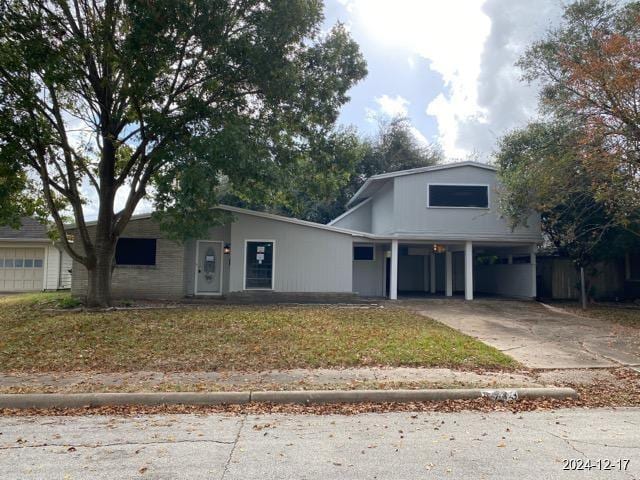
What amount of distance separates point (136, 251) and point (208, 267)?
2739mm

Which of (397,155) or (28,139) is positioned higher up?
(397,155)

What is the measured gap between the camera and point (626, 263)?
760 inches

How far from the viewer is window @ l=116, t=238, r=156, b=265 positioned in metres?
16.8

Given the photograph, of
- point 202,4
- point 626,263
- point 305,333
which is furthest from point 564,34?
point 305,333

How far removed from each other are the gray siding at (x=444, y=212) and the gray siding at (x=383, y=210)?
0.60 metres

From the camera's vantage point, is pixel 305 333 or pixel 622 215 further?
pixel 622 215

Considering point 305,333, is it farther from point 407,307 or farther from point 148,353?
point 407,307

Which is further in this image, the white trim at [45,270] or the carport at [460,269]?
the white trim at [45,270]

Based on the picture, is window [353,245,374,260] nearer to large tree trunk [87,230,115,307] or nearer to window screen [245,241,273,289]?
window screen [245,241,273,289]

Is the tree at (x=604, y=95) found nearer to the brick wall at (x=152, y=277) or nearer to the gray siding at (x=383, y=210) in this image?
the gray siding at (x=383, y=210)

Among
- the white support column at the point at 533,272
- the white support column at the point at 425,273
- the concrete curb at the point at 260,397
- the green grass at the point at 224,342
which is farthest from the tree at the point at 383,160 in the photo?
the concrete curb at the point at 260,397

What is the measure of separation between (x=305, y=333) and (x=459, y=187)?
1056 centimetres

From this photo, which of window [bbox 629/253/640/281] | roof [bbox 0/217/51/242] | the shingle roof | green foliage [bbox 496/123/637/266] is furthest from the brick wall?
window [bbox 629/253/640/281]

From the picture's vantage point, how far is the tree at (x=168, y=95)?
37.1ft
